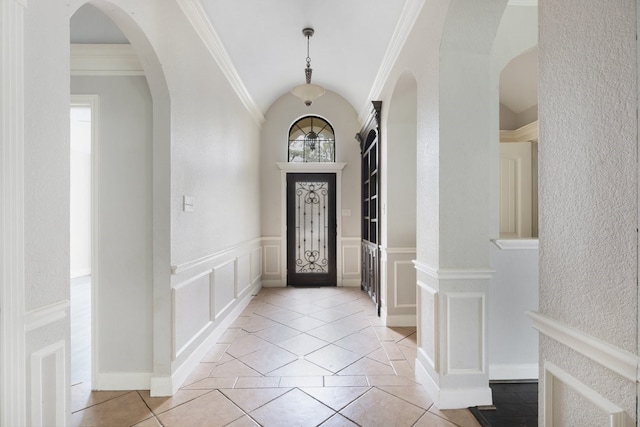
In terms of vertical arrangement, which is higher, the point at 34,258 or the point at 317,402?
the point at 34,258

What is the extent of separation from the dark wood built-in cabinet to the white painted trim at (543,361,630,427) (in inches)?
119

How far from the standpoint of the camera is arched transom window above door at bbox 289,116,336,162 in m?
5.98

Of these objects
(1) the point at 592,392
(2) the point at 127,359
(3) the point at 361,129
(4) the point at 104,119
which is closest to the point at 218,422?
(2) the point at 127,359

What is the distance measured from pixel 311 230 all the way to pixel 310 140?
165cm

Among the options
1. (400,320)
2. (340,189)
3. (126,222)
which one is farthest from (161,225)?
(340,189)

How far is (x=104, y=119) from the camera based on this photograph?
2344 mm

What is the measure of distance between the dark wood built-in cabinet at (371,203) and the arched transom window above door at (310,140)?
769mm

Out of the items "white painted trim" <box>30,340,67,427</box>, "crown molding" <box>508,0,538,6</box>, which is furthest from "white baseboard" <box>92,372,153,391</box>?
"crown molding" <box>508,0,538,6</box>

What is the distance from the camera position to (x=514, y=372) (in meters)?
2.45

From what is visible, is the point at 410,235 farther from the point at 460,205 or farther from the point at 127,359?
the point at 127,359

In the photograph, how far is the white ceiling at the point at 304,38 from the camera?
282 cm

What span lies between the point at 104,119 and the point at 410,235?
10.0 feet

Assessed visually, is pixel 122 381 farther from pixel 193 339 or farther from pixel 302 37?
pixel 302 37

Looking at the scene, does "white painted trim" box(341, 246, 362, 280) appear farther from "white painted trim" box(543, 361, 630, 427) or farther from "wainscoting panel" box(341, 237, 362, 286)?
"white painted trim" box(543, 361, 630, 427)
